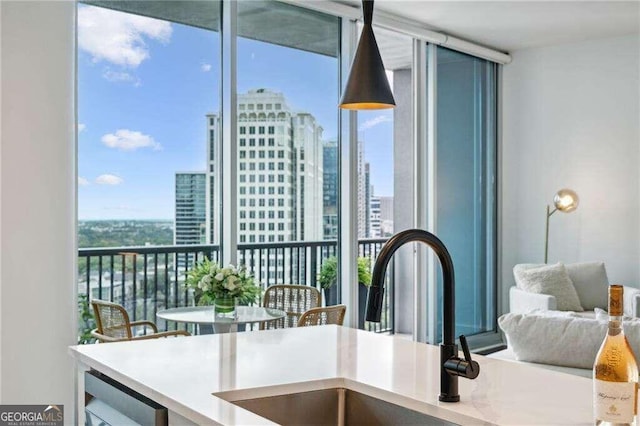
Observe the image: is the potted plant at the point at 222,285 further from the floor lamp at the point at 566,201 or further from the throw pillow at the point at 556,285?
the floor lamp at the point at 566,201

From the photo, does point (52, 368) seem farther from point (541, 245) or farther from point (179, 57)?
point (541, 245)

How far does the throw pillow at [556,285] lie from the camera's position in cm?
614

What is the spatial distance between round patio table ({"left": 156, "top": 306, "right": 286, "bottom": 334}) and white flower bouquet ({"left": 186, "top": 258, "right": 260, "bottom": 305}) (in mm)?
111

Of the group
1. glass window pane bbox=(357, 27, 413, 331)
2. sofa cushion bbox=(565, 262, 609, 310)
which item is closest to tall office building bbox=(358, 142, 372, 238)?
glass window pane bbox=(357, 27, 413, 331)

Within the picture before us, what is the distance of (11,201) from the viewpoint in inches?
147

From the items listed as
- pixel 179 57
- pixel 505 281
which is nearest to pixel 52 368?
pixel 179 57

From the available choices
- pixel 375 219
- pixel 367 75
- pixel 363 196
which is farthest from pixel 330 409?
pixel 375 219

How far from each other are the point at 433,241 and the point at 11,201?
2802 millimetres

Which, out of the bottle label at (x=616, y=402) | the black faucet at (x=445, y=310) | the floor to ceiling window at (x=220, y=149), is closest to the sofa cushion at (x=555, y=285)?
the floor to ceiling window at (x=220, y=149)

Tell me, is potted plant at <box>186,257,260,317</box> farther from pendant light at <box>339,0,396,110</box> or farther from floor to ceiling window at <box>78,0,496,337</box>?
pendant light at <box>339,0,396,110</box>

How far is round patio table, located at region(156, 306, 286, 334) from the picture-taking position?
4137 mm

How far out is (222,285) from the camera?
4.17 meters

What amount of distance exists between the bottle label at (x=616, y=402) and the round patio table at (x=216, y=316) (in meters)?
2.98

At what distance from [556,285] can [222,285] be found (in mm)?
3216
